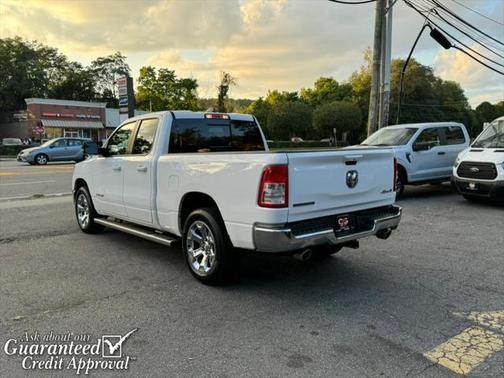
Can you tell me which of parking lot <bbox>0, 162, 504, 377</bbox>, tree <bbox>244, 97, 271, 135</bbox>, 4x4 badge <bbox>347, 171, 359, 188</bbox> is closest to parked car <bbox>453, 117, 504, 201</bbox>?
parking lot <bbox>0, 162, 504, 377</bbox>

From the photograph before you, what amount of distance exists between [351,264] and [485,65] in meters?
18.8

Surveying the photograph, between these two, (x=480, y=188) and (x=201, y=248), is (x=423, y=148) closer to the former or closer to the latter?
(x=480, y=188)

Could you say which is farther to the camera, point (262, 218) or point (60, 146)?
point (60, 146)

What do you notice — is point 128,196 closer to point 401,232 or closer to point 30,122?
point 401,232

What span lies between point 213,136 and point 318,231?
2.36 meters

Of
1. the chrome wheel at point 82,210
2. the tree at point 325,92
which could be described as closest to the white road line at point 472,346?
the chrome wheel at point 82,210

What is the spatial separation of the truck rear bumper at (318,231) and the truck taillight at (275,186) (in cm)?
23

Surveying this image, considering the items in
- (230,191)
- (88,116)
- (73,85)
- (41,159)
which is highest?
(73,85)

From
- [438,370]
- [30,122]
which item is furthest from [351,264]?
[30,122]

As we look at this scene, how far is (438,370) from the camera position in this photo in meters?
3.17

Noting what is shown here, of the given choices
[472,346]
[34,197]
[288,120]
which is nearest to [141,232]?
[472,346]

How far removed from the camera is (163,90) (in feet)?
209

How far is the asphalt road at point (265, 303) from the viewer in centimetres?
333

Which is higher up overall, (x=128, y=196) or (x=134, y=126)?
(x=134, y=126)
